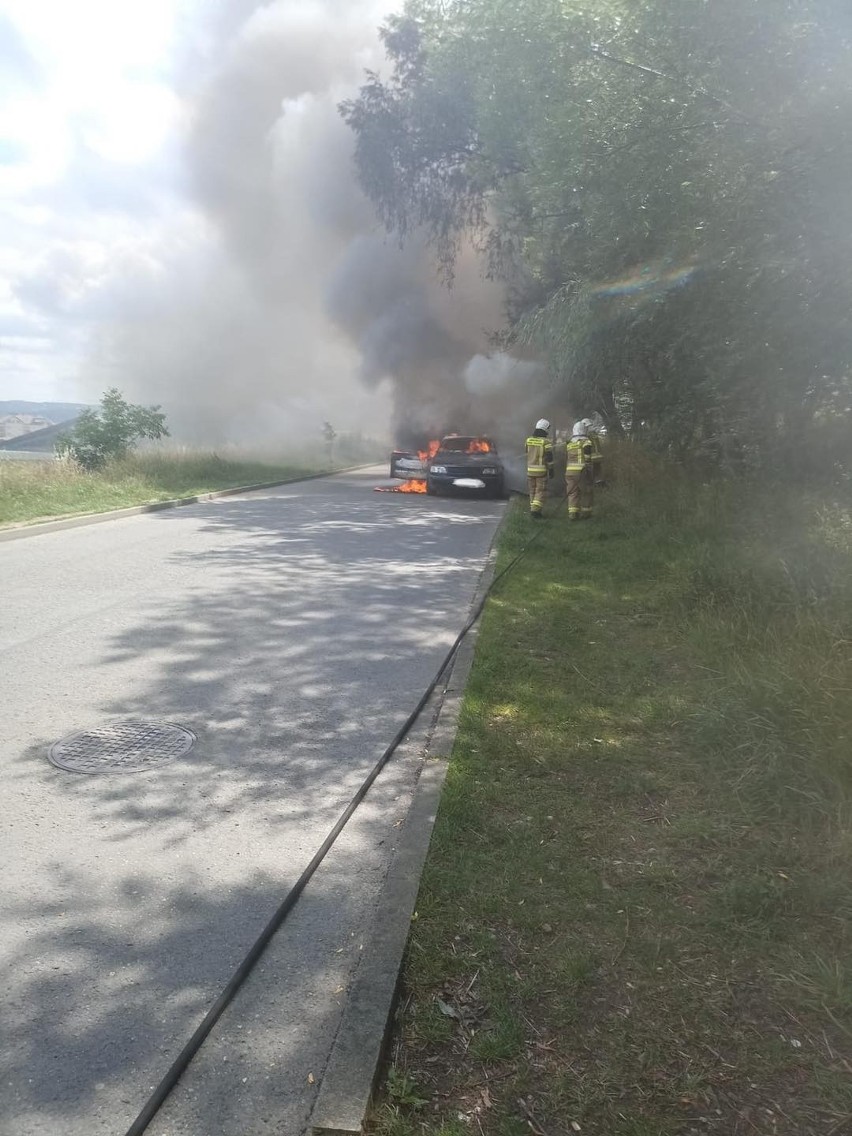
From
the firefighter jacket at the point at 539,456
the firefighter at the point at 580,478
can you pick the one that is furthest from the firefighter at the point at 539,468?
the firefighter at the point at 580,478

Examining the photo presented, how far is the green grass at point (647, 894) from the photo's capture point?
2100 millimetres

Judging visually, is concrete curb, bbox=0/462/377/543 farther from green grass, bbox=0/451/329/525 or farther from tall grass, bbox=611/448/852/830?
tall grass, bbox=611/448/852/830

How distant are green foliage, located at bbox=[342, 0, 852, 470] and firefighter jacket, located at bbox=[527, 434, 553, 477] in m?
1.33

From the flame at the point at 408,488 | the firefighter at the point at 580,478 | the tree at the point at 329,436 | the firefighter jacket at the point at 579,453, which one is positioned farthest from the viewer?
the tree at the point at 329,436

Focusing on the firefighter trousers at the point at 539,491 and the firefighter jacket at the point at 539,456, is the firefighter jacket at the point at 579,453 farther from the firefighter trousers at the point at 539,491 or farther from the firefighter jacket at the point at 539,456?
the firefighter trousers at the point at 539,491

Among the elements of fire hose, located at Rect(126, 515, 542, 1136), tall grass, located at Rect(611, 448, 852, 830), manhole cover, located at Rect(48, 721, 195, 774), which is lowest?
fire hose, located at Rect(126, 515, 542, 1136)

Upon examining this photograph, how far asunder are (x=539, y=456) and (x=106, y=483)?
8.78 m

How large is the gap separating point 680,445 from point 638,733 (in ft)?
40.7

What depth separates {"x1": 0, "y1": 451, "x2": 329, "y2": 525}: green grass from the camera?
551 inches

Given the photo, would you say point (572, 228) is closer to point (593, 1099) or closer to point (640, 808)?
point (640, 808)

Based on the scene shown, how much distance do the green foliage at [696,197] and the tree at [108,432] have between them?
34.4 feet

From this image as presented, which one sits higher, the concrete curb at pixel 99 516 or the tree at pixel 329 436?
the tree at pixel 329 436

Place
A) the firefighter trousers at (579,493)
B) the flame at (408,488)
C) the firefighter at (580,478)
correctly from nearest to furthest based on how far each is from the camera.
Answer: the firefighter at (580,478) → the firefighter trousers at (579,493) → the flame at (408,488)

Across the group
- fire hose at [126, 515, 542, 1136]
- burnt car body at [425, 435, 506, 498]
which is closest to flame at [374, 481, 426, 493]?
burnt car body at [425, 435, 506, 498]
